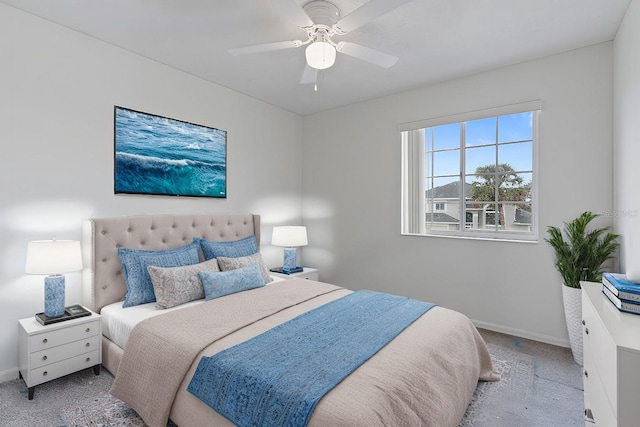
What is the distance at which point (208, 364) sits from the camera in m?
1.53

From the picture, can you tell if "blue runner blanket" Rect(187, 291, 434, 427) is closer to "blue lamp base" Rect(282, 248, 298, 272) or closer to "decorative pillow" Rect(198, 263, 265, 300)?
"decorative pillow" Rect(198, 263, 265, 300)

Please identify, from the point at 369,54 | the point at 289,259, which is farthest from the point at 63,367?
the point at 369,54

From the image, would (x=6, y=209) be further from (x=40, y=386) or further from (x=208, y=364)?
(x=208, y=364)

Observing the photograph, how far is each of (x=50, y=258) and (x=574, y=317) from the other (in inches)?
150

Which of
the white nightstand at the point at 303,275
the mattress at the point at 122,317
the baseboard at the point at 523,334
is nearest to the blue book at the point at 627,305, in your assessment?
the baseboard at the point at 523,334

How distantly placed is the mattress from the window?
2.63 m

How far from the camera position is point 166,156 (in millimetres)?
3018

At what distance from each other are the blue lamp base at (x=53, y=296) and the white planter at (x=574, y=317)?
378 centimetres

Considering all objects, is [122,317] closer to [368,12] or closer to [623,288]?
[368,12]

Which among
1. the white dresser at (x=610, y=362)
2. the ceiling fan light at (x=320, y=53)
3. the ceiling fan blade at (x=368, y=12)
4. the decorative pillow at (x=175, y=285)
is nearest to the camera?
the white dresser at (x=610, y=362)

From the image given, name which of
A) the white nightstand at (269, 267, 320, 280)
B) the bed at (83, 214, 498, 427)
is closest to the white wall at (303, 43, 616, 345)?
the white nightstand at (269, 267, 320, 280)

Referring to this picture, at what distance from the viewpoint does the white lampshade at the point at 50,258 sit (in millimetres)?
2039

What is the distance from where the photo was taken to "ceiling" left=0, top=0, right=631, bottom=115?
2.12 meters

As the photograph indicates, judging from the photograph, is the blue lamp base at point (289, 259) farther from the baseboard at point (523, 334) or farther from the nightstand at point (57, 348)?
the baseboard at point (523, 334)
